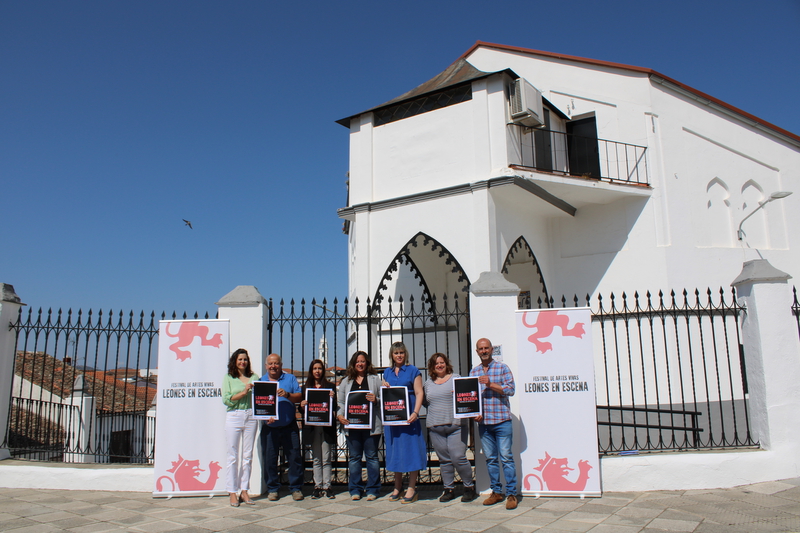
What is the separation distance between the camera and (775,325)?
6.68 meters

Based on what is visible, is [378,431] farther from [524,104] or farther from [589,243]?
[589,243]

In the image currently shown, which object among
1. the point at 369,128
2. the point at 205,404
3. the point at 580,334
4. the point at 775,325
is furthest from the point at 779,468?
the point at 369,128

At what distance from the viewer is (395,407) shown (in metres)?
6.07

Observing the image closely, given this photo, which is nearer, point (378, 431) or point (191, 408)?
point (378, 431)

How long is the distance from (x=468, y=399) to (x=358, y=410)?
1231 millimetres

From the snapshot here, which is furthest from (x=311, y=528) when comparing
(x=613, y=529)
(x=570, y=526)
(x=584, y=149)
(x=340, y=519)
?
(x=584, y=149)

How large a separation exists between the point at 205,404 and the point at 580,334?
14.6 ft

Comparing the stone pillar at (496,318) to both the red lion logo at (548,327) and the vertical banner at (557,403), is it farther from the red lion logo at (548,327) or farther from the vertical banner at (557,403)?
the red lion logo at (548,327)

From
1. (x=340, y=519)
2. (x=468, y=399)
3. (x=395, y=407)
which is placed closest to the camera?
(x=340, y=519)

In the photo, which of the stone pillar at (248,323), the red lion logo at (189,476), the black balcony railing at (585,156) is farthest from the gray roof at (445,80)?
the red lion logo at (189,476)

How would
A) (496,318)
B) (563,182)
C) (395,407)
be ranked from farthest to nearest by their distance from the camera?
1. (563,182)
2. (496,318)
3. (395,407)

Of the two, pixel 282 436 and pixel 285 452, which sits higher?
pixel 282 436

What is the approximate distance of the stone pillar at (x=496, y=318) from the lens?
6.43 meters

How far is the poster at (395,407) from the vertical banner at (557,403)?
52.2 inches
